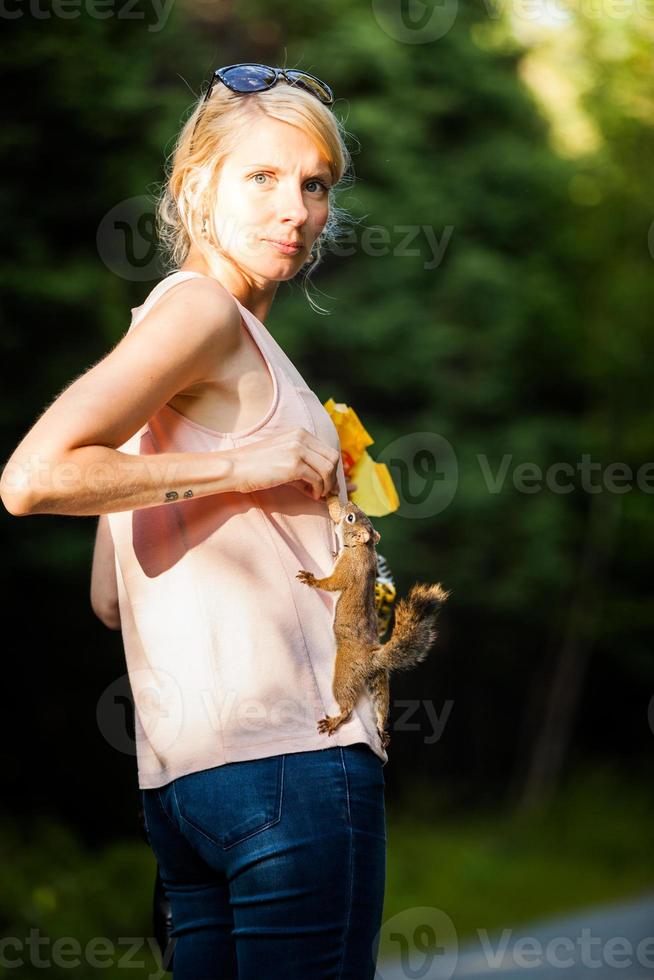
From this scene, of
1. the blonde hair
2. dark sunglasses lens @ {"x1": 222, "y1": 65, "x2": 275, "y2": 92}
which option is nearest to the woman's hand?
the blonde hair

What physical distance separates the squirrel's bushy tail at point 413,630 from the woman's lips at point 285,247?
0.62 m

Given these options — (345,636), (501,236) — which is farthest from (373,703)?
(501,236)

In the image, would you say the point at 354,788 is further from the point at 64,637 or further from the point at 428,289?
the point at 428,289

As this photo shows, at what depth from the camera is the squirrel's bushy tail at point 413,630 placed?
1.88 meters

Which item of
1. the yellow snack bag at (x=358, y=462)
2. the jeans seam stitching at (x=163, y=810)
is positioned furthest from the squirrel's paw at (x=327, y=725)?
the yellow snack bag at (x=358, y=462)

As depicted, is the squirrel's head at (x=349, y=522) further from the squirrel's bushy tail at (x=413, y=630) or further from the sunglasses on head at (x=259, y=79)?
the sunglasses on head at (x=259, y=79)

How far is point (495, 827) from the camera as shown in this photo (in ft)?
44.7

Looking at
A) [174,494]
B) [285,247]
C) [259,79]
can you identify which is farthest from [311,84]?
[174,494]

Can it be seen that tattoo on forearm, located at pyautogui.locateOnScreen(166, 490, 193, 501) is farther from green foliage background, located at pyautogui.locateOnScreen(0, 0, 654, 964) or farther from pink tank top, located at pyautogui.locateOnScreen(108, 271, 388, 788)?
green foliage background, located at pyautogui.locateOnScreen(0, 0, 654, 964)

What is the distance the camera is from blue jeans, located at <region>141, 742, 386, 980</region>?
163 cm

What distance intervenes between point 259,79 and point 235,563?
0.87 metres

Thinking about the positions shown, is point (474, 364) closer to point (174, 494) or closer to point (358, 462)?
point (358, 462)

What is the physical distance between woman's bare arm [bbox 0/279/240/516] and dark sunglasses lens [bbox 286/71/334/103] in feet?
1.79

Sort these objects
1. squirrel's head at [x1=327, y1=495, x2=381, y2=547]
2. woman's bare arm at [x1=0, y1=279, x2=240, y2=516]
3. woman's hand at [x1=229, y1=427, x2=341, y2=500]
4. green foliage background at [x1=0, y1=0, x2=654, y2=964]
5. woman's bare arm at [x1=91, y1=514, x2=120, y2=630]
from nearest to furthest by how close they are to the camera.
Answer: woman's bare arm at [x1=0, y1=279, x2=240, y2=516], woman's hand at [x1=229, y1=427, x2=341, y2=500], squirrel's head at [x1=327, y1=495, x2=381, y2=547], woman's bare arm at [x1=91, y1=514, x2=120, y2=630], green foliage background at [x1=0, y1=0, x2=654, y2=964]
